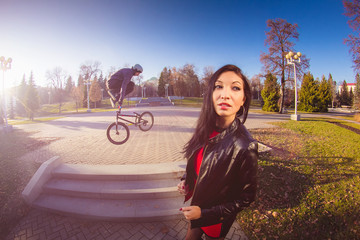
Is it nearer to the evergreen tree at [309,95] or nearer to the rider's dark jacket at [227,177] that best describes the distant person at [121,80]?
the rider's dark jacket at [227,177]

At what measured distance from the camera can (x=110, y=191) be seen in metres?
3.32

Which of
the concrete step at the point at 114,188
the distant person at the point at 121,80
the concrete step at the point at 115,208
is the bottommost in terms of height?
the concrete step at the point at 115,208

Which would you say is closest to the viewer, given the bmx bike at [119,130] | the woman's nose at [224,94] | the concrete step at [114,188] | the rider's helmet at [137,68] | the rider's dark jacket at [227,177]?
the rider's dark jacket at [227,177]

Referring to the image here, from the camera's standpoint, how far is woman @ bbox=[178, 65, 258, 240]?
1058 millimetres

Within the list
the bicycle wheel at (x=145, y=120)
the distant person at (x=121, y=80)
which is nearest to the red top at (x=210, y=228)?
the distant person at (x=121, y=80)

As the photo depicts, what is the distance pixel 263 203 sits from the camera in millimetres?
3186

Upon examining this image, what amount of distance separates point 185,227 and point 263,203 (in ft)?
5.99

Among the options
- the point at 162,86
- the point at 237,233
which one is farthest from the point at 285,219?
the point at 162,86

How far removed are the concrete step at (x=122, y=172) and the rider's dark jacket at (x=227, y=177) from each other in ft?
8.70

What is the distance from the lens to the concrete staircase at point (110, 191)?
9.73ft

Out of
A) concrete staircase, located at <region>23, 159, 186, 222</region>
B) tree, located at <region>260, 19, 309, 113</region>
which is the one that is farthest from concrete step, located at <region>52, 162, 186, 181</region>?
tree, located at <region>260, 19, 309, 113</region>

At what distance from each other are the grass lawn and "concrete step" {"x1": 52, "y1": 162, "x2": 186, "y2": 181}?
188cm

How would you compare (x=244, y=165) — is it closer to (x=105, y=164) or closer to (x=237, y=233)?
(x=237, y=233)

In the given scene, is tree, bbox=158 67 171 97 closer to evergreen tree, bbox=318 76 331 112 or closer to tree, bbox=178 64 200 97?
tree, bbox=178 64 200 97
